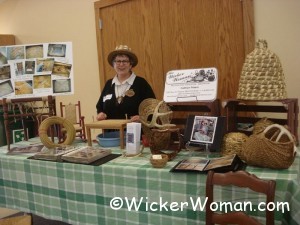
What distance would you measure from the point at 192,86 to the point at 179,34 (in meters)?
1.27

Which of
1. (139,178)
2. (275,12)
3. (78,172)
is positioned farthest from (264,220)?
(275,12)

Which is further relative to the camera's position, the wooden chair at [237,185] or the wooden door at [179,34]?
the wooden door at [179,34]

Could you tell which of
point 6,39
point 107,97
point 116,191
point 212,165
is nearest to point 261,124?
point 212,165

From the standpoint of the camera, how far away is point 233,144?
1.49 m

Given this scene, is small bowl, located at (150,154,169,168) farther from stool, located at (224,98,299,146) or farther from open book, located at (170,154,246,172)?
stool, located at (224,98,299,146)

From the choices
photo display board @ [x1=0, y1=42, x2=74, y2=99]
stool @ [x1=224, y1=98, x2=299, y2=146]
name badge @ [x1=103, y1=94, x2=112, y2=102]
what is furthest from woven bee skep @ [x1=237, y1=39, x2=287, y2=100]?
photo display board @ [x1=0, y1=42, x2=74, y2=99]

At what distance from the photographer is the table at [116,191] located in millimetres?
1308

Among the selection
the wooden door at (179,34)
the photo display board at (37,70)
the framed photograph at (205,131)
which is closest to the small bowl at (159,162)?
the framed photograph at (205,131)

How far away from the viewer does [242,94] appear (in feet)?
5.43

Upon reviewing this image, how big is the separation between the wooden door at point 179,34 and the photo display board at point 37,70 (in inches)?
44.5

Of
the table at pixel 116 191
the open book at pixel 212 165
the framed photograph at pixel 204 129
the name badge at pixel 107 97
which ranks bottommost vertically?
the table at pixel 116 191

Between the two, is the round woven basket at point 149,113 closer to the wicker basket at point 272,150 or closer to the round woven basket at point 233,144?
the round woven basket at point 233,144

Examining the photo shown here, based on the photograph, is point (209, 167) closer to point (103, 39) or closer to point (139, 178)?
point (139, 178)

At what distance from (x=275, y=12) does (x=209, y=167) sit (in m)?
1.58
